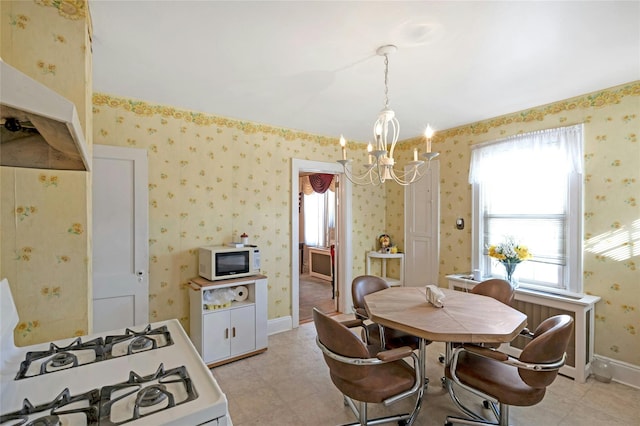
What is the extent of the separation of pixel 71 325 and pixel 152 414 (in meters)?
0.99

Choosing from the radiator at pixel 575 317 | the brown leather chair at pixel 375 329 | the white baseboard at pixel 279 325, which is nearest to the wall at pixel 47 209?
the brown leather chair at pixel 375 329

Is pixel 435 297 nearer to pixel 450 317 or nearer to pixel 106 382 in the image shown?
pixel 450 317

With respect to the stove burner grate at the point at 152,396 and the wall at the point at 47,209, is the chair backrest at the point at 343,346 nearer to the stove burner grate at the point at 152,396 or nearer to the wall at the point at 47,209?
the stove burner grate at the point at 152,396

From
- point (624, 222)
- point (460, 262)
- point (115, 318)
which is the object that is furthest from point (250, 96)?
point (624, 222)

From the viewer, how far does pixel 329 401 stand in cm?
236

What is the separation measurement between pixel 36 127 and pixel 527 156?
3.77 meters

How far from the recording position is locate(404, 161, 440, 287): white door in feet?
13.2

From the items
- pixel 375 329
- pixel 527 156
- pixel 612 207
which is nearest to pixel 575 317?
pixel 612 207

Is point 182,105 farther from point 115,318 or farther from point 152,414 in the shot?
point 152,414

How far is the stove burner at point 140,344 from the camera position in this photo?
4.27 ft

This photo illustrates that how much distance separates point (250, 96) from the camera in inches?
110

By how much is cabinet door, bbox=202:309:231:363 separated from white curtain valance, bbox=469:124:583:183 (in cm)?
319

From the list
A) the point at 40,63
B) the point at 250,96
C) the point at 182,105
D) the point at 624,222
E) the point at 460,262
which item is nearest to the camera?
the point at 40,63

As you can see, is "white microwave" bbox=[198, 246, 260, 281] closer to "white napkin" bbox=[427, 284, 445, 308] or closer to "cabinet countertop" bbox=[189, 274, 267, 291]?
"cabinet countertop" bbox=[189, 274, 267, 291]
